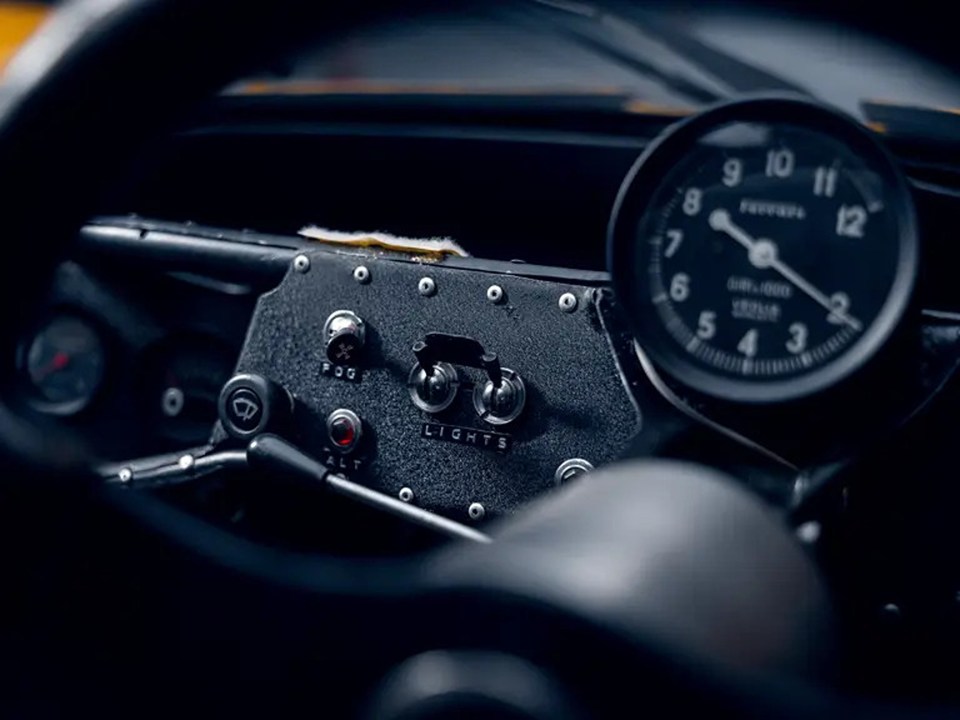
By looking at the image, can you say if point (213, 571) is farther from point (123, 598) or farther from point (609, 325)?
point (609, 325)

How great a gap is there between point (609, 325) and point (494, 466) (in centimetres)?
27

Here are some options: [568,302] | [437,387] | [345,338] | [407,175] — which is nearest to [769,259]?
[568,302]

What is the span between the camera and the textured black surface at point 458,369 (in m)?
1.94

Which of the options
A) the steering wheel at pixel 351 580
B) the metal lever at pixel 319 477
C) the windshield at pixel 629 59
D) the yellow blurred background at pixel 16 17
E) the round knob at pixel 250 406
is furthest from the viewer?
the yellow blurred background at pixel 16 17

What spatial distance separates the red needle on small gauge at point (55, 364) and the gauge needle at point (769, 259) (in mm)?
1338

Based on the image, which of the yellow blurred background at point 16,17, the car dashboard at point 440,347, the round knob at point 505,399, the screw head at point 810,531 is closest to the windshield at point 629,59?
the car dashboard at point 440,347

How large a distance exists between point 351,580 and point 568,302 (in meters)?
1.11

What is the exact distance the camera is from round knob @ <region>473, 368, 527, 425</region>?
196 centimetres

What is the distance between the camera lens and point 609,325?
194 cm

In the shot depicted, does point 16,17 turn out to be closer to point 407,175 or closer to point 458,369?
point 407,175

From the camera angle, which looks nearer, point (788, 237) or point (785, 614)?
point (785, 614)

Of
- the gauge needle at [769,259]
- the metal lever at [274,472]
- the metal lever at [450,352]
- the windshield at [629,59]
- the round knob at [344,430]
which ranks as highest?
the windshield at [629,59]

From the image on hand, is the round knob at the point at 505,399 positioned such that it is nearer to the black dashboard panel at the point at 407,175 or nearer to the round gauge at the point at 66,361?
the black dashboard panel at the point at 407,175

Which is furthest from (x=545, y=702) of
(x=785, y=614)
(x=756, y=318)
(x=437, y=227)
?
(x=437, y=227)
